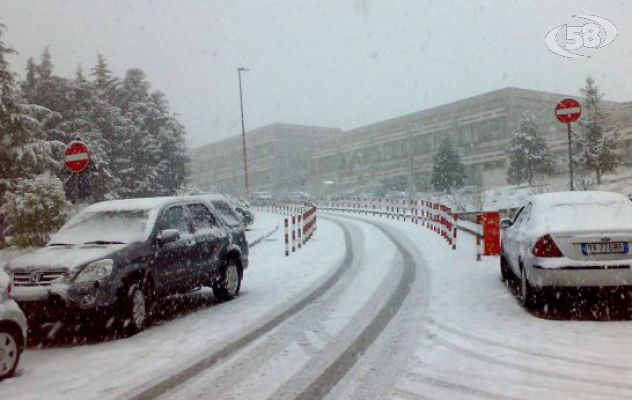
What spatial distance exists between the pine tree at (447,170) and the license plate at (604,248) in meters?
53.9

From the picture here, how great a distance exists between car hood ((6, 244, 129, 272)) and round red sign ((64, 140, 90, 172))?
6420 millimetres

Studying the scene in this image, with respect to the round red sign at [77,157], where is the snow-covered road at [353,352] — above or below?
below

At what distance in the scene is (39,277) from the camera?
22.8 feet

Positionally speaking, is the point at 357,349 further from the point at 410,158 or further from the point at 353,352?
the point at 410,158

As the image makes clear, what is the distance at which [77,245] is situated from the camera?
25.6 ft

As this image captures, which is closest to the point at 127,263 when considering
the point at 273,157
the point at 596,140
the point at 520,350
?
the point at 520,350

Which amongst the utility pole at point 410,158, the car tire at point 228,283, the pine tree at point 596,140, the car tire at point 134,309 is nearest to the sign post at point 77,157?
the car tire at point 228,283

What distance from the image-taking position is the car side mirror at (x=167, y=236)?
7941 millimetres

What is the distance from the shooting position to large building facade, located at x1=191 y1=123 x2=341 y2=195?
110 m

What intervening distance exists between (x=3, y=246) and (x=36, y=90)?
22.2 m

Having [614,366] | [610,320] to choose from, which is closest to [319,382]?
[614,366]

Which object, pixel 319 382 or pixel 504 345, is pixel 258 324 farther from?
pixel 504 345

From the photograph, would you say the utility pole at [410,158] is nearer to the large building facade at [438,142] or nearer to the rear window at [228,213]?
the large building facade at [438,142]

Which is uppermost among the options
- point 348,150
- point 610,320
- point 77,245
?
point 348,150
